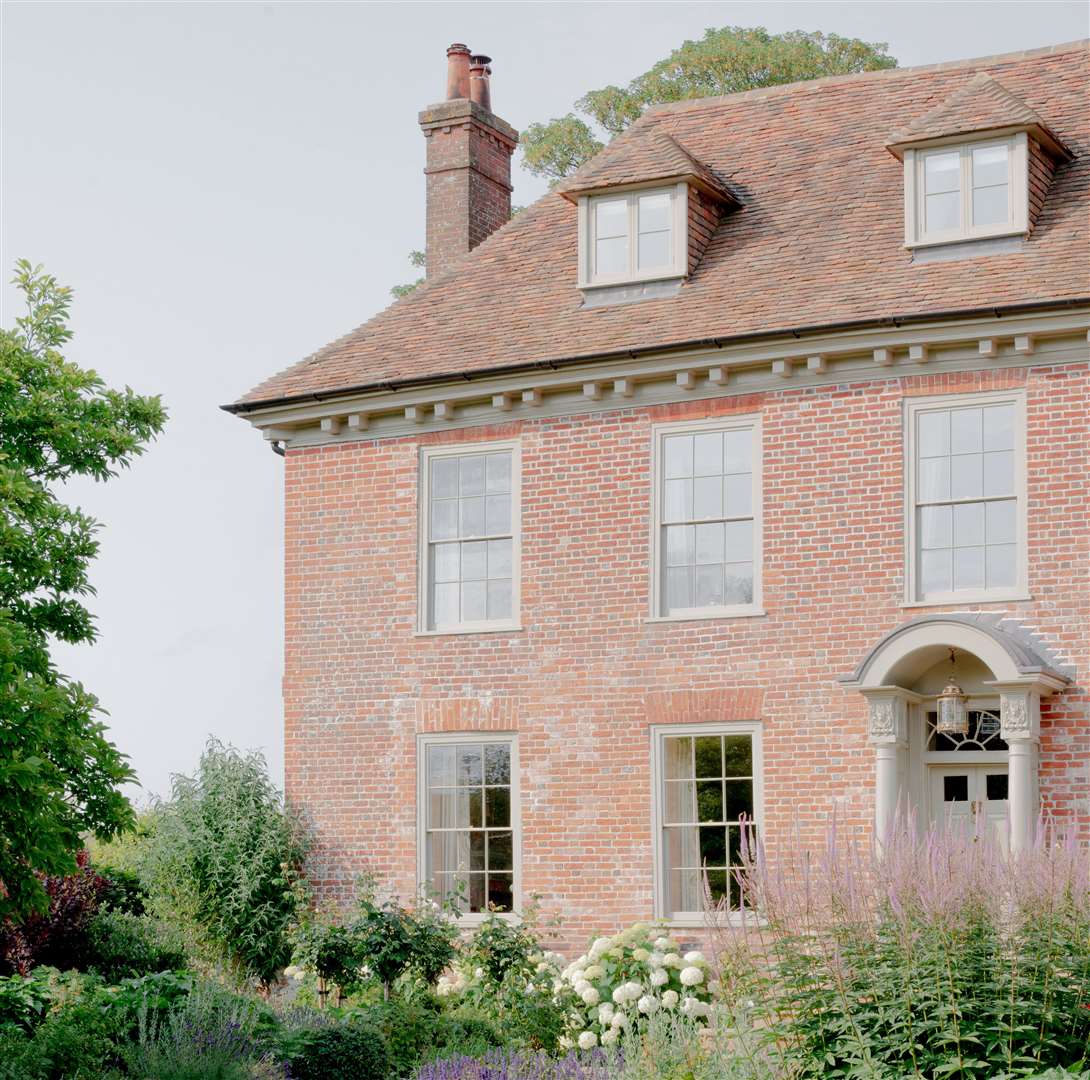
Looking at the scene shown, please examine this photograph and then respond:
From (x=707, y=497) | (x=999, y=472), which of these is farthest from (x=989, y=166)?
(x=707, y=497)

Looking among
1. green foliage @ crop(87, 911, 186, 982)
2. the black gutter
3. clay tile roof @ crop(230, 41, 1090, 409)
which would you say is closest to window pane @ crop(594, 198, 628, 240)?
clay tile roof @ crop(230, 41, 1090, 409)

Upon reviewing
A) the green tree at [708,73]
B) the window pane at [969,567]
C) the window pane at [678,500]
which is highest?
the green tree at [708,73]

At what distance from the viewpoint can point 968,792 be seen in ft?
56.9

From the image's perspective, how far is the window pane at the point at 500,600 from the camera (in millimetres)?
19188

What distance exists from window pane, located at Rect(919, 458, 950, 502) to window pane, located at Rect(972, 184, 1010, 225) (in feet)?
8.66

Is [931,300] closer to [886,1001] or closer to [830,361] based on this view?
[830,361]

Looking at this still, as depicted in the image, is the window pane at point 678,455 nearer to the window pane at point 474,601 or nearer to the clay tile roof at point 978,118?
the window pane at point 474,601

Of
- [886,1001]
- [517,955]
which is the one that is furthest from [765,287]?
[886,1001]

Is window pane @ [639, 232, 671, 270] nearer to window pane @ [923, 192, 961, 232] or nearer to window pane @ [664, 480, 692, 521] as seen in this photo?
window pane @ [664, 480, 692, 521]

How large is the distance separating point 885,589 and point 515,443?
4.35m

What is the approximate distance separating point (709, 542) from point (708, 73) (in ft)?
48.5

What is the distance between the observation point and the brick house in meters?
16.9

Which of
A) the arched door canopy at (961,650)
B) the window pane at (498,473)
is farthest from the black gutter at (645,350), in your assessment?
the arched door canopy at (961,650)

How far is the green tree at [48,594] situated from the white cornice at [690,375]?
387cm
